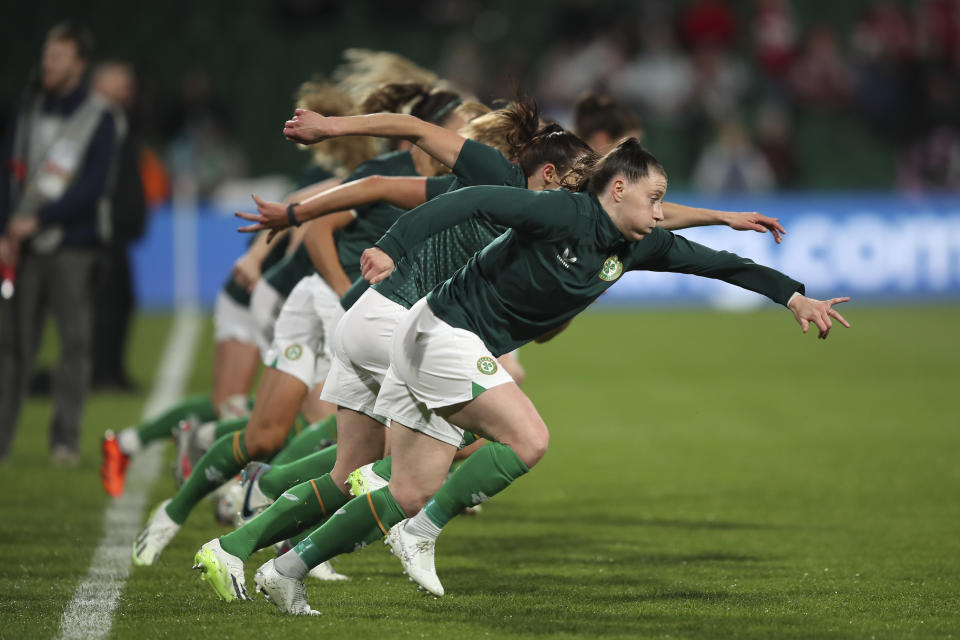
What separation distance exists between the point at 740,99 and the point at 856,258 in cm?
341

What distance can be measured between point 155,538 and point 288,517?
1156 mm

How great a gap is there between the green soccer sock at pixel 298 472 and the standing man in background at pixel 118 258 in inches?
230

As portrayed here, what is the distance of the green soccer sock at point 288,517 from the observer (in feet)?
16.2

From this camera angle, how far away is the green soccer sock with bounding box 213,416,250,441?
666cm

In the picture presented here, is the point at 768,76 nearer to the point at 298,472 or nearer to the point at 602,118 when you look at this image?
the point at 602,118

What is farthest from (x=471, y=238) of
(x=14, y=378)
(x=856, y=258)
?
(x=856, y=258)

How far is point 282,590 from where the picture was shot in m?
4.80

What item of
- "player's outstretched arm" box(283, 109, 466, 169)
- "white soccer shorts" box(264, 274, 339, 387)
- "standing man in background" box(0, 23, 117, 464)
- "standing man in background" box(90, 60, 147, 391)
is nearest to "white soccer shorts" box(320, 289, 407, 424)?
"player's outstretched arm" box(283, 109, 466, 169)

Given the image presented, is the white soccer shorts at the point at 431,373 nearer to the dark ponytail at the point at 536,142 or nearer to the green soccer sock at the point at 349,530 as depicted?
the green soccer sock at the point at 349,530

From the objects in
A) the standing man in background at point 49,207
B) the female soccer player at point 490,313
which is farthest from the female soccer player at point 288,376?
the standing man in background at point 49,207

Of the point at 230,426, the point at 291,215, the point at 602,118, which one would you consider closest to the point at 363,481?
the point at 291,215

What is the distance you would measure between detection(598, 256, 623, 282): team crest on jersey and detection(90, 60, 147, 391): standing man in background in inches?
268

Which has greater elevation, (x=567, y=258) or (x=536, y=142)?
(x=536, y=142)

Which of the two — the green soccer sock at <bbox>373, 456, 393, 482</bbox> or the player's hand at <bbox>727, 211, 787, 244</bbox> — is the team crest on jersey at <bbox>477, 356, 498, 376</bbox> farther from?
the player's hand at <bbox>727, 211, 787, 244</bbox>
